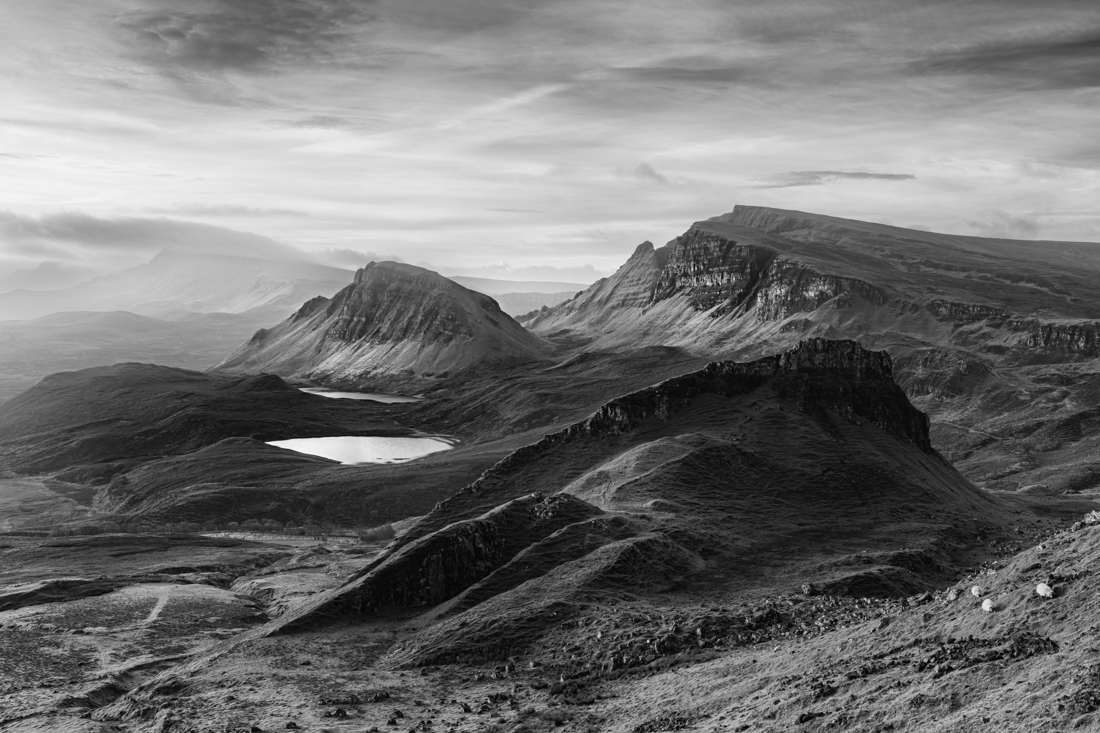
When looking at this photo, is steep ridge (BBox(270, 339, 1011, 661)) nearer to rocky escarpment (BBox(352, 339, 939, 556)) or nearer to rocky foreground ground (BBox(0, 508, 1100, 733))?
rocky escarpment (BBox(352, 339, 939, 556))

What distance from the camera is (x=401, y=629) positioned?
222 feet

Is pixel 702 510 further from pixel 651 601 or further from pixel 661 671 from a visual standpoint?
pixel 661 671

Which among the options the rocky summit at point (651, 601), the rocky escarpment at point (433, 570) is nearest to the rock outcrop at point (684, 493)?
the rocky escarpment at point (433, 570)

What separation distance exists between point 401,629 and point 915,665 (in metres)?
40.6

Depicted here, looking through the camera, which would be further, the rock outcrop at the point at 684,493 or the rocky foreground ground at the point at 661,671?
the rock outcrop at the point at 684,493

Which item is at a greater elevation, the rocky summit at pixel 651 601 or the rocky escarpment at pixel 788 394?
the rocky escarpment at pixel 788 394

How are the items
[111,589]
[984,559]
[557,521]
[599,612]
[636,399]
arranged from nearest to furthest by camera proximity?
[599,612] → [557,521] → [984,559] → [111,589] → [636,399]

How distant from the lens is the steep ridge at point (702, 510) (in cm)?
7012

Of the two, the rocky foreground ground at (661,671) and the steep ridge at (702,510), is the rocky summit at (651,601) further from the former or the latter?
the steep ridge at (702,510)

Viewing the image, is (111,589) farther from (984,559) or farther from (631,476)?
(984,559)

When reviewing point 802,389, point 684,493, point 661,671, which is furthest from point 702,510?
point 661,671

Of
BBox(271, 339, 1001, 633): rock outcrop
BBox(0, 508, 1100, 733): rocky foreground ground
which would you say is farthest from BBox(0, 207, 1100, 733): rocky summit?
BBox(271, 339, 1001, 633): rock outcrop

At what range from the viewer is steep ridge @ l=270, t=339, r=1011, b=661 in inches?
2761

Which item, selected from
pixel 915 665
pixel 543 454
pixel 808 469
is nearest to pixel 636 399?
pixel 543 454
